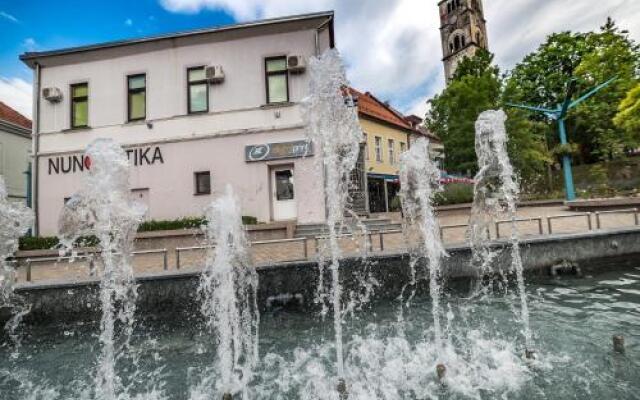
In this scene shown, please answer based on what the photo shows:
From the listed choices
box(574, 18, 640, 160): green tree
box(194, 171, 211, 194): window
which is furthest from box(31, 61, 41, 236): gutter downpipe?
box(574, 18, 640, 160): green tree

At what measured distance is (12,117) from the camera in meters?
24.5

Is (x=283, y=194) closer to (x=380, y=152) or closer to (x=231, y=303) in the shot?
(x=231, y=303)

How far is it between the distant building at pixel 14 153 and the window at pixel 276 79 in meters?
18.0

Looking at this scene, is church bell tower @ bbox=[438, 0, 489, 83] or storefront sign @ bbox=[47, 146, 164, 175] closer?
storefront sign @ bbox=[47, 146, 164, 175]

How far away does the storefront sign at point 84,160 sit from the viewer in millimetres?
14812

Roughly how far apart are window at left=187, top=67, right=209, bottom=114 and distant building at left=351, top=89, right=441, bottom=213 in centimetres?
1141

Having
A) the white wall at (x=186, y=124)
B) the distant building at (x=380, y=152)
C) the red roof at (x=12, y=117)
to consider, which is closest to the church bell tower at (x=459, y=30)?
the distant building at (x=380, y=152)

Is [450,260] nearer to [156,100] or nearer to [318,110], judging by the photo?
[318,110]

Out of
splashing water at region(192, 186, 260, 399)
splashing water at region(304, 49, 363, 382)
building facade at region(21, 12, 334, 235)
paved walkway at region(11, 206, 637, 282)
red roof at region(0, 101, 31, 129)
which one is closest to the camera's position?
splashing water at region(192, 186, 260, 399)

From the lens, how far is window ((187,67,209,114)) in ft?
49.4

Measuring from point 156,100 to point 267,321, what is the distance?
39.5 ft

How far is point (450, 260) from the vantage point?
833 centimetres

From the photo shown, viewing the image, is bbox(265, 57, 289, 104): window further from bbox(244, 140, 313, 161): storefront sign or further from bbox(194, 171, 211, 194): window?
bbox(194, 171, 211, 194): window

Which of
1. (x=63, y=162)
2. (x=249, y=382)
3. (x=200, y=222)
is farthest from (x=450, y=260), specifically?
(x=63, y=162)
